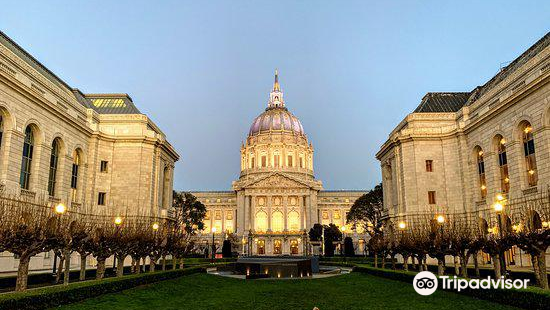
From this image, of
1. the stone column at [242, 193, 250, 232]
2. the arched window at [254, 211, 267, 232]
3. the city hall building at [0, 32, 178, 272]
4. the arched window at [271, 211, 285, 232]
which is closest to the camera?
the city hall building at [0, 32, 178, 272]

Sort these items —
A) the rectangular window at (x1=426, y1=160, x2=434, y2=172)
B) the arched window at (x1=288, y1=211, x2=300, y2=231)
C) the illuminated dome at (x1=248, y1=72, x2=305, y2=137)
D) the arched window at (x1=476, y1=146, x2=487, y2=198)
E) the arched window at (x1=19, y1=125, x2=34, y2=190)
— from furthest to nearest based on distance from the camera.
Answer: the illuminated dome at (x1=248, y1=72, x2=305, y2=137)
the arched window at (x1=288, y1=211, x2=300, y2=231)
the rectangular window at (x1=426, y1=160, x2=434, y2=172)
the arched window at (x1=476, y1=146, x2=487, y2=198)
the arched window at (x1=19, y1=125, x2=34, y2=190)

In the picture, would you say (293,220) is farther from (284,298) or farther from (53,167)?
(284,298)

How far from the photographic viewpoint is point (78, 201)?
51.4m

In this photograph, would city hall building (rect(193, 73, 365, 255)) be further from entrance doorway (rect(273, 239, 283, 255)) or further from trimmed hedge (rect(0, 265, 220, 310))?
trimmed hedge (rect(0, 265, 220, 310))

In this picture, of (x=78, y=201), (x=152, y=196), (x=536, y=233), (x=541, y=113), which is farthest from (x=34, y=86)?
(x=541, y=113)

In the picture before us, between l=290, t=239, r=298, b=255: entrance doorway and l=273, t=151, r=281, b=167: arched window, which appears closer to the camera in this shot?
l=290, t=239, r=298, b=255: entrance doorway

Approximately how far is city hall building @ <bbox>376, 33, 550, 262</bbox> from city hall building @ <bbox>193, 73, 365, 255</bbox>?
59.5 meters

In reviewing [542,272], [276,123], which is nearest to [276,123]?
[276,123]

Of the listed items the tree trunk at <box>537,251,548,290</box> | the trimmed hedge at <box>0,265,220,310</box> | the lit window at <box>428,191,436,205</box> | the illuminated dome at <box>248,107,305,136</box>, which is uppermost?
the illuminated dome at <box>248,107,305,136</box>

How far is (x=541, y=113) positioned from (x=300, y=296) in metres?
27.6

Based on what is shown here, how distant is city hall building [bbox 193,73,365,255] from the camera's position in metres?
122

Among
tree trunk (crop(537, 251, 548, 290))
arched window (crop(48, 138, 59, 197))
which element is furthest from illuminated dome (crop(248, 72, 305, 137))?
tree trunk (crop(537, 251, 548, 290))

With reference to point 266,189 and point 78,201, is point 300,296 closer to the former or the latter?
point 78,201

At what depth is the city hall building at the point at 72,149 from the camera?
1512 inches
